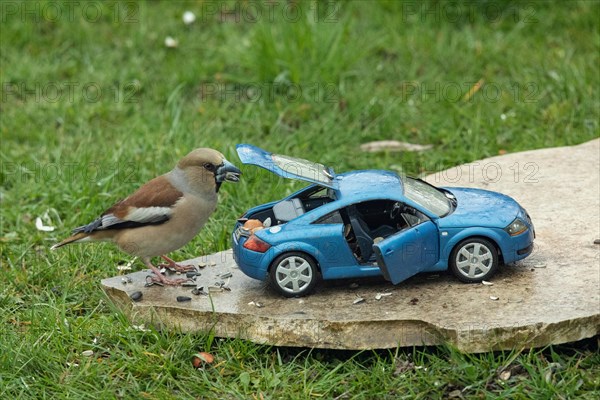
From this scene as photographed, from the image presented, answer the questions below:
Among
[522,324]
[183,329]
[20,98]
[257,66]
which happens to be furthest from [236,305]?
[20,98]

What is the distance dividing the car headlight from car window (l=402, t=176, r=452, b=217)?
1.15 feet

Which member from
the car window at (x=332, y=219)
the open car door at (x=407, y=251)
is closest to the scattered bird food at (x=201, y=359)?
the car window at (x=332, y=219)

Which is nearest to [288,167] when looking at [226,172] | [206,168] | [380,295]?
[226,172]

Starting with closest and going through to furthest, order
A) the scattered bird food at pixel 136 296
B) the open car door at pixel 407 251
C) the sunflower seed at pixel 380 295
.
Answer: the open car door at pixel 407 251
the sunflower seed at pixel 380 295
the scattered bird food at pixel 136 296

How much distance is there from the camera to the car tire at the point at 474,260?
5102mm

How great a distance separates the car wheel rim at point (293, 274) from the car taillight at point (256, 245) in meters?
0.12

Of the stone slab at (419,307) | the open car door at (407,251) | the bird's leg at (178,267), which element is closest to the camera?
the stone slab at (419,307)

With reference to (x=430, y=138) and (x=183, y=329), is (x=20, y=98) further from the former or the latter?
(x=183, y=329)

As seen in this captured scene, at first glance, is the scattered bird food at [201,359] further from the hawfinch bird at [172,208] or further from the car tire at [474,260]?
the car tire at [474,260]

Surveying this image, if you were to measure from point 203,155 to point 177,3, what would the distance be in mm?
5380

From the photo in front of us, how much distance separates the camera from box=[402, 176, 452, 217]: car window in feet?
16.9

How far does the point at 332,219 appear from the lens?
513 centimetres

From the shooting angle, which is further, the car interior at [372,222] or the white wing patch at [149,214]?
the white wing patch at [149,214]

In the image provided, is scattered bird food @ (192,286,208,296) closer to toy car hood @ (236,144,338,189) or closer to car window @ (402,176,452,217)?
toy car hood @ (236,144,338,189)
